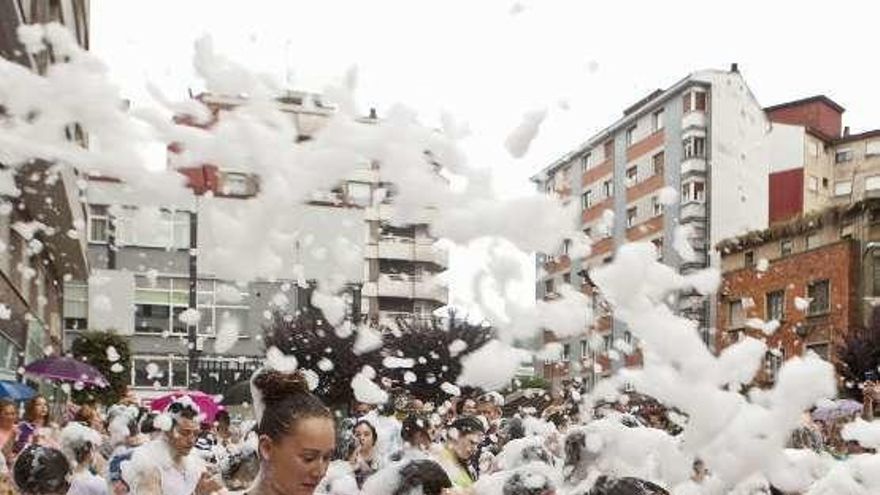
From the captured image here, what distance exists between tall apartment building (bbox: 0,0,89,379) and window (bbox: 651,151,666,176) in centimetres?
2537

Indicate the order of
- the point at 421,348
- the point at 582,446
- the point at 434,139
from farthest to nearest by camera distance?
the point at 421,348, the point at 434,139, the point at 582,446

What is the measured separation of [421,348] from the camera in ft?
115

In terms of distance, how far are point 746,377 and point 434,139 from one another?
2.28 metres

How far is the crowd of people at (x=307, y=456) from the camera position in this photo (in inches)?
139

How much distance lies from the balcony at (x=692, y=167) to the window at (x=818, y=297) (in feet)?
35.3

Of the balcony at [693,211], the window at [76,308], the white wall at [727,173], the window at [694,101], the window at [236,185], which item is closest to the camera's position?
the window at [236,185]

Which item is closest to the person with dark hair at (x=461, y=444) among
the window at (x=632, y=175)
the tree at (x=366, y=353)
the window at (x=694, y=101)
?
the tree at (x=366, y=353)

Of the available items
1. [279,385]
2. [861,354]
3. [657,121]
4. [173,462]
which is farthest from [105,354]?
[279,385]

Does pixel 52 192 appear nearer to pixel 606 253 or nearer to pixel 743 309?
pixel 743 309

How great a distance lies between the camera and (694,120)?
4700cm

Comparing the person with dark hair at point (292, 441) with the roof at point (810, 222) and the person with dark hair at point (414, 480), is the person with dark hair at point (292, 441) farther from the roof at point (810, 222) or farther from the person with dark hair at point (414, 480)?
the roof at point (810, 222)

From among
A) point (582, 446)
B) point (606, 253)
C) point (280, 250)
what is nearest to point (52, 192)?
point (280, 250)

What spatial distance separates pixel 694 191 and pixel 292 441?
4486 centimetres

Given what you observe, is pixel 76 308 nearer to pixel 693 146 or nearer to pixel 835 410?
pixel 693 146
